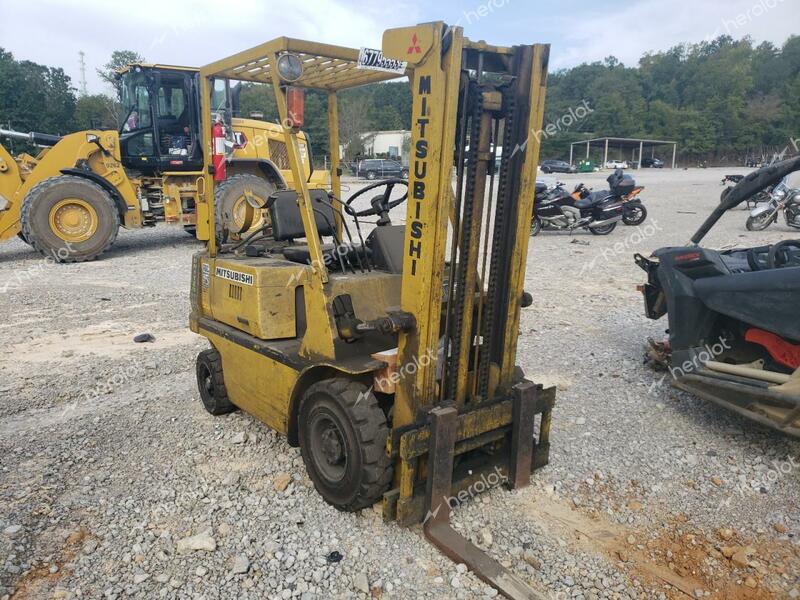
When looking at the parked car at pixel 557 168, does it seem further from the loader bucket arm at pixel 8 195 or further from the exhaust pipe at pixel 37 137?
the loader bucket arm at pixel 8 195

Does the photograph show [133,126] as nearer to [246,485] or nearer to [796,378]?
[246,485]

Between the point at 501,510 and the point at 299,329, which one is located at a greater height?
the point at 299,329

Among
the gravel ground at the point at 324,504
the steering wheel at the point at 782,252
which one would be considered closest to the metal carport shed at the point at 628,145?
the steering wheel at the point at 782,252

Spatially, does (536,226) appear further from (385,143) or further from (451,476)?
(385,143)

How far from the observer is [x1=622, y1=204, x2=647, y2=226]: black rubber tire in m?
14.8

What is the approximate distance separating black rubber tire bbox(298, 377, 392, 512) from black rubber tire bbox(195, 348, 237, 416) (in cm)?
125

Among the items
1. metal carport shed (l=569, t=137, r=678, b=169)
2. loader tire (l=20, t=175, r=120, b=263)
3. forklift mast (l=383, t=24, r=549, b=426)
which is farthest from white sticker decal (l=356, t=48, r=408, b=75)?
metal carport shed (l=569, t=137, r=678, b=169)

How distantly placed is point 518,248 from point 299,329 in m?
1.52

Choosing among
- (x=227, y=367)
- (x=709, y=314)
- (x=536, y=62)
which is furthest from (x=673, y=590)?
(x=227, y=367)

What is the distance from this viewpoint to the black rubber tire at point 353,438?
294cm

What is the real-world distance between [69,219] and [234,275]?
26.5ft

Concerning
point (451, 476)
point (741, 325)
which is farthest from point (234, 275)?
point (741, 325)

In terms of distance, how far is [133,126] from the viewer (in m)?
11.3

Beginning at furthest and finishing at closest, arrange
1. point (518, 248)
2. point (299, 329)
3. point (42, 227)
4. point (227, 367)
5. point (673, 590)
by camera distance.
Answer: point (42, 227), point (227, 367), point (299, 329), point (518, 248), point (673, 590)
